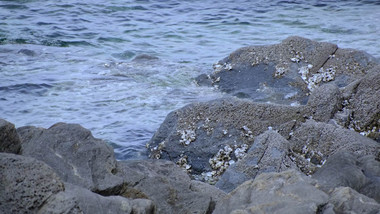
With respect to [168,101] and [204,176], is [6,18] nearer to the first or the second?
[168,101]

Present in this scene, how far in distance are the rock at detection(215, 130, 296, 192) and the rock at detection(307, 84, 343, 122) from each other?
105cm

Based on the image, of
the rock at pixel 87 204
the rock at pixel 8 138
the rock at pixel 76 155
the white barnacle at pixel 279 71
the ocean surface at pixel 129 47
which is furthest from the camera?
the white barnacle at pixel 279 71

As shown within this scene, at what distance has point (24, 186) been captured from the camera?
277 centimetres

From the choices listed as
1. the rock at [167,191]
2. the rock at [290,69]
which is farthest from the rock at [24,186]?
the rock at [290,69]

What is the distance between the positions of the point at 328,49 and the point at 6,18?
28.6 ft

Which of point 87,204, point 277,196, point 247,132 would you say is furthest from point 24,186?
point 247,132

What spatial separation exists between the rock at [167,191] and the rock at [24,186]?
1042 mm

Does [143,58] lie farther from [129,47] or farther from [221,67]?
[221,67]

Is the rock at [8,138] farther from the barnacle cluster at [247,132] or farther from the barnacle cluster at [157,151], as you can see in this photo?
the barnacle cluster at [247,132]

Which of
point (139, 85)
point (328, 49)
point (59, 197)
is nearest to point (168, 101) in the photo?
point (139, 85)

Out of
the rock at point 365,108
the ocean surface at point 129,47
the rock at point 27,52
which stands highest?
the rock at point 365,108

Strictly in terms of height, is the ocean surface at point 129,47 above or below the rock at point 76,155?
below

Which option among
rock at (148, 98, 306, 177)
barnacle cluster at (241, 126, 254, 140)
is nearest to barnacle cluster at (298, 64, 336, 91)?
rock at (148, 98, 306, 177)

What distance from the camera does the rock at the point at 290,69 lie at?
786cm
